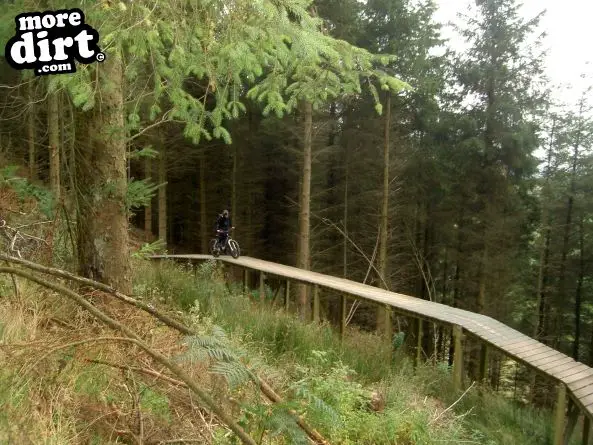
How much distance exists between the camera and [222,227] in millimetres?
13492

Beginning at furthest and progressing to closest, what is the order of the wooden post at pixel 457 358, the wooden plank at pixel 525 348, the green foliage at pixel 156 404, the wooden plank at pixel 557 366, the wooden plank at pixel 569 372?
the wooden post at pixel 457 358, the wooden plank at pixel 525 348, the wooden plank at pixel 557 366, the wooden plank at pixel 569 372, the green foliage at pixel 156 404

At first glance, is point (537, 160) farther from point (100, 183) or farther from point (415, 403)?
point (100, 183)

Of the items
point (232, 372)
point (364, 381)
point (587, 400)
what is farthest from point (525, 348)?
point (232, 372)

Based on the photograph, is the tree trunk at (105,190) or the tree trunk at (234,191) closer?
the tree trunk at (105,190)

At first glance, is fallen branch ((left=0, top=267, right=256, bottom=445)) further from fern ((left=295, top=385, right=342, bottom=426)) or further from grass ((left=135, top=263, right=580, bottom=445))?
grass ((left=135, top=263, right=580, bottom=445))

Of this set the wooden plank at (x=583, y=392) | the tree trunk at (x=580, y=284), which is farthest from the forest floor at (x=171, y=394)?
the tree trunk at (x=580, y=284)

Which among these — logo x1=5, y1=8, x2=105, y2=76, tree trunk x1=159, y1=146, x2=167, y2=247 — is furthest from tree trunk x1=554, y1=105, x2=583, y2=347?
logo x1=5, y1=8, x2=105, y2=76

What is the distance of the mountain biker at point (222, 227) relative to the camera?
43.8ft

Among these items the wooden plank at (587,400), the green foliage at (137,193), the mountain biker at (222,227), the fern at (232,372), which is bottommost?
the wooden plank at (587,400)

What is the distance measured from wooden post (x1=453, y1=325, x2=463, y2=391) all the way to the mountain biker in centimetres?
828

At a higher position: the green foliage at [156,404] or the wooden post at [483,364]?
the green foliage at [156,404]

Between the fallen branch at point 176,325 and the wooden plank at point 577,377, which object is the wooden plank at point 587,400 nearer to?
the wooden plank at point 577,377

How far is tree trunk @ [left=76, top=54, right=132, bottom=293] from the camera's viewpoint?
437cm

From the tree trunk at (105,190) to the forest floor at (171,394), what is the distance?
665 millimetres
